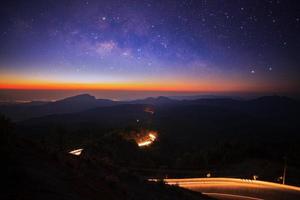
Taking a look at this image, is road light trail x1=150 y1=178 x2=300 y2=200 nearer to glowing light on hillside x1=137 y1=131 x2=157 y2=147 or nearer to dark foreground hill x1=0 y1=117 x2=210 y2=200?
dark foreground hill x1=0 y1=117 x2=210 y2=200

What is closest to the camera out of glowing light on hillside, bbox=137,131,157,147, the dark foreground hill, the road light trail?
the dark foreground hill

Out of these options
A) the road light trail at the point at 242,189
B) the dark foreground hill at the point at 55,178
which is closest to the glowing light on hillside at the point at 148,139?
the road light trail at the point at 242,189

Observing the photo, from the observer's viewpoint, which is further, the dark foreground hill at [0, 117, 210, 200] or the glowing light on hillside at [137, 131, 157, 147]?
the glowing light on hillside at [137, 131, 157, 147]

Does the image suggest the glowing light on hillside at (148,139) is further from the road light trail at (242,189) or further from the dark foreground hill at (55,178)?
the dark foreground hill at (55,178)

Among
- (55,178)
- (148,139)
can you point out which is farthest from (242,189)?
(148,139)

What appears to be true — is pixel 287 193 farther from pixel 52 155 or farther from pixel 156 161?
pixel 156 161

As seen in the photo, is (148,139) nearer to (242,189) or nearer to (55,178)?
(242,189)

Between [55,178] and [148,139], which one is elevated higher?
[55,178]

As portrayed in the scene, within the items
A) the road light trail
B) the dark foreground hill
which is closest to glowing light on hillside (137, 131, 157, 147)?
the road light trail

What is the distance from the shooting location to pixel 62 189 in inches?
305

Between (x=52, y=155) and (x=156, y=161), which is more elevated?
(x=52, y=155)

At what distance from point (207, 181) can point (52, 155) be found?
15.1 metres

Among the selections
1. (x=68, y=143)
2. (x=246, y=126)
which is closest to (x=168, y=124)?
(x=246, y=126)

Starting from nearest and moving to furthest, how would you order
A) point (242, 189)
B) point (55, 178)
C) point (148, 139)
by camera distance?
1. point (55, 178)
2. point (242, 189)
3. point (148, 139)
